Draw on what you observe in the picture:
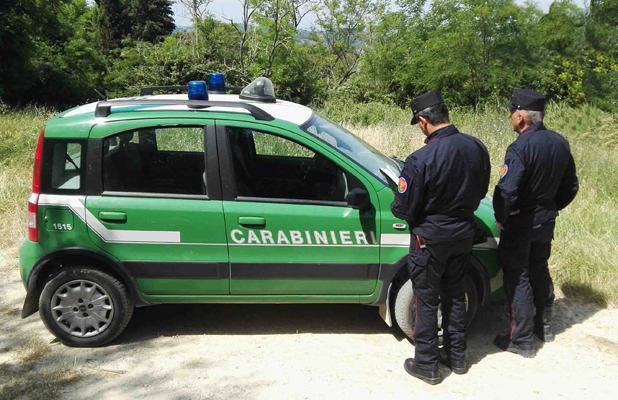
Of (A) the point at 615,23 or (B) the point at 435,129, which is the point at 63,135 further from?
(A) the point at 615,23

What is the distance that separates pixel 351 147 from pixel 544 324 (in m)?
2.01

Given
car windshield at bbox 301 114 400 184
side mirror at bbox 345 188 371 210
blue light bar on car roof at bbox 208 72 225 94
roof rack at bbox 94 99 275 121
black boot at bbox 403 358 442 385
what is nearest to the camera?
black boot at bbox 403 358 442 385

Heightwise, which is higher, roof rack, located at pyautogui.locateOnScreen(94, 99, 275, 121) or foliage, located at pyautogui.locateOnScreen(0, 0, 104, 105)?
Result: foliage, located at pyautogui.locateOnScreen(0, 0, 104, 105)

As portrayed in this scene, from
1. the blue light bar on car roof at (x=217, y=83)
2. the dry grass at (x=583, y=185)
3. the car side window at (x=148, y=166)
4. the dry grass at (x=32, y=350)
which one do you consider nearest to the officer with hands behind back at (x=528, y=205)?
the dry grass at (x=583, y=185)

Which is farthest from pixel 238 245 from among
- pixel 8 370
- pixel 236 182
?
pixel 8 370

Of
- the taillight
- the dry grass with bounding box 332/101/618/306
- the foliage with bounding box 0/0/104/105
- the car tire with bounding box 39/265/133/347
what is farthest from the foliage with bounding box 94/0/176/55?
the car tire with bounding box 39/265/133/347

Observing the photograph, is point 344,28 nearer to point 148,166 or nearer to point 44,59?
point 44,59

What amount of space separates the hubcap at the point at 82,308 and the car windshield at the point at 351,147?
1.92m

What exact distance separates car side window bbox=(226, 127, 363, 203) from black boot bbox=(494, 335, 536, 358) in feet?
5.25

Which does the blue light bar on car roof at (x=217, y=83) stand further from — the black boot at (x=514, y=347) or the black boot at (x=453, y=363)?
the black boot at (x=514, y=347)

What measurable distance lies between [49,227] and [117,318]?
81 centimetres

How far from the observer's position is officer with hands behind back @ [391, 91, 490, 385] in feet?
11.5

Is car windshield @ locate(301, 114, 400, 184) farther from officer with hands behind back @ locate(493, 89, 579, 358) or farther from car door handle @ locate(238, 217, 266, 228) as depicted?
officer with hands behind back @ locate(493, 89, 579, 358)

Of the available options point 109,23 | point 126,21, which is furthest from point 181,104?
point 126,21
